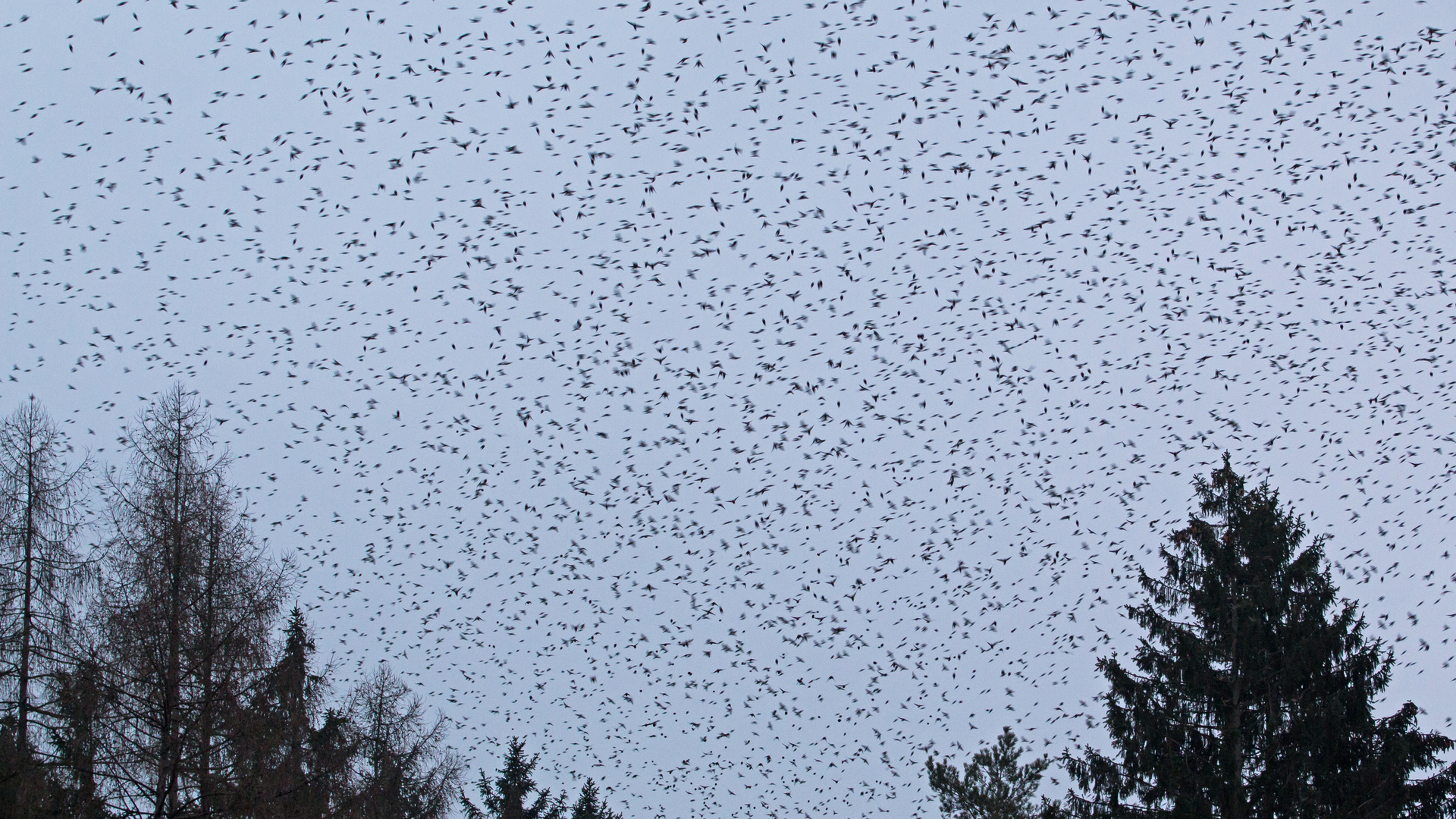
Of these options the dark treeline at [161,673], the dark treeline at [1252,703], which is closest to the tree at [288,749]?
the dark treeline at [161,673]

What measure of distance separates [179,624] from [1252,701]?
16.4 m

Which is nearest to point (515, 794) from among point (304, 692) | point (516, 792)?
→ point (516, 792)

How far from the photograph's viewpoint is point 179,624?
13.9 meters

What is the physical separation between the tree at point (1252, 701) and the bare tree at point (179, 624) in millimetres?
13647

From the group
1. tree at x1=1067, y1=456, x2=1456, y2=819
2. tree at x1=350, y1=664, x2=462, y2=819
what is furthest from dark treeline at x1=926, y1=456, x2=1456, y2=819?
tree at x1=350, y1=664, x2=462, y2=819

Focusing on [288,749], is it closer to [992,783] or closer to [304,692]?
[304,692]

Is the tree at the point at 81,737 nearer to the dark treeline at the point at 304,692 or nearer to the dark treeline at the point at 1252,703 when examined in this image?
the dark treeline at the point at 304,692

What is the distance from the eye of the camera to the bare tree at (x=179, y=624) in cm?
1265

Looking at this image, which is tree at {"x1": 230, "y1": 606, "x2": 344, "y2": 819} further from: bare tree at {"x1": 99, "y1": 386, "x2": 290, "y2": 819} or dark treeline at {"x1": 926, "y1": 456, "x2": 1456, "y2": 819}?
dark treeline at {"x1": 926, "y1": 456, "x2": 1456, "y2": 819}

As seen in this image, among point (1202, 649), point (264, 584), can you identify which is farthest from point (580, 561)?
point (1202, 649)

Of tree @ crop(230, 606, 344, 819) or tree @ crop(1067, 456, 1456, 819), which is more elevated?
tree @ crop(1067, 456, 1456, 819)

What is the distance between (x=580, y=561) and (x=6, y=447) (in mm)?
11010

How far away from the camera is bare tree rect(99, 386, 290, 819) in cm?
1265

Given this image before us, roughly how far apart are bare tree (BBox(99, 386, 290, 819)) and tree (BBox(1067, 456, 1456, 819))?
44.8 ft
